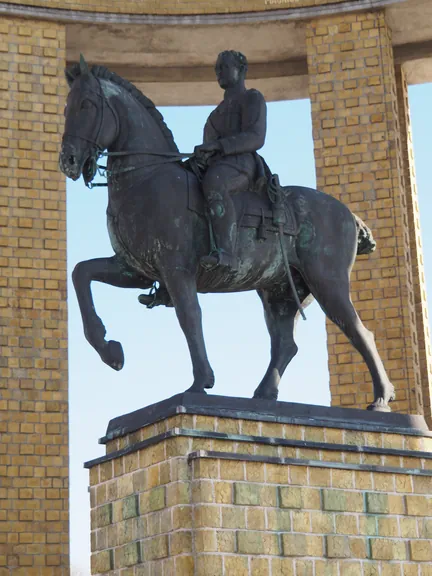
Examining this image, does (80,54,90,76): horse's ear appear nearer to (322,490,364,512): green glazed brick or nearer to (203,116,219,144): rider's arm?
(203,116,219,144): rider's arm

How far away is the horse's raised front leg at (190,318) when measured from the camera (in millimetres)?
9297

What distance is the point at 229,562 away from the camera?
8.57 metres

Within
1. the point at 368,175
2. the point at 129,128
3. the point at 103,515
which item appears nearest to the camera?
the point at 103,515

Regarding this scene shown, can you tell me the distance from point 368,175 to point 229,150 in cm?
618

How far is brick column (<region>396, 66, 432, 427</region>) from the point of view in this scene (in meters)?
15.4

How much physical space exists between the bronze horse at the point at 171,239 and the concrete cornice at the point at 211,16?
20.3ft

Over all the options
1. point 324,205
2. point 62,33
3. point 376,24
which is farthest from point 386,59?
point 324,205

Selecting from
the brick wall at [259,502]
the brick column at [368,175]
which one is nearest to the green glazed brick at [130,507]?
the brick wall at [259,502]

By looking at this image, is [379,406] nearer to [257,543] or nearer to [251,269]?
[251,269]

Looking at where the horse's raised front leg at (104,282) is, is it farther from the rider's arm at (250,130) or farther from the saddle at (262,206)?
the rider's arm at (250,130)

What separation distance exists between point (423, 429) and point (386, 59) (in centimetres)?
708

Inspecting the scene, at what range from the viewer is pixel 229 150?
9.72 metres

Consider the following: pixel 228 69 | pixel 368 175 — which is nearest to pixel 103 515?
pixel 228 69

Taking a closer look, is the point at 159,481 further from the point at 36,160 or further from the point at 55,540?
the point at 36,160
